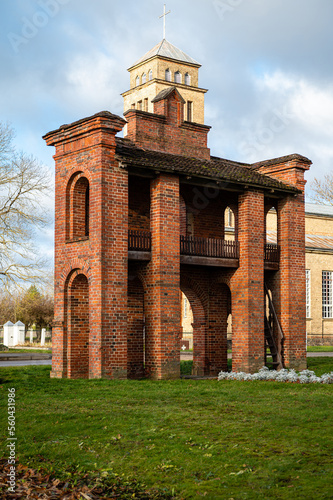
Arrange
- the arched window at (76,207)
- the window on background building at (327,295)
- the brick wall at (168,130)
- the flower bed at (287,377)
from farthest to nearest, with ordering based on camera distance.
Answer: the window on background building at (327,295)
the brick wall at (168,130)
the arched window at (76,207)
the flower bed at (287,377)

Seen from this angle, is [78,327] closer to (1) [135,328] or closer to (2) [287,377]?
(1) [135,328]

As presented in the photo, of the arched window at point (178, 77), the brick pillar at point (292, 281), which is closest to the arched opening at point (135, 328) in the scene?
the brick pillar at point (292, 281)

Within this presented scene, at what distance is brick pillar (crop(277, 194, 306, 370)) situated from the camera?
72.9 ft

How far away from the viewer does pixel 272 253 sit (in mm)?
22625

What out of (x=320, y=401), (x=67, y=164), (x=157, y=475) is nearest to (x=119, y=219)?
(x=67, y=164)

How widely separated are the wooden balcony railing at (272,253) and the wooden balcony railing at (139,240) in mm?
5045

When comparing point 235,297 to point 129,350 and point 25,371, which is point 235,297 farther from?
point 25,371

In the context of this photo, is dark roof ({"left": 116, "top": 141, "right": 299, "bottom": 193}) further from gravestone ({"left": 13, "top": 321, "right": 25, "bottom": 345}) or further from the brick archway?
gravestone ({"left": 13, "top": 321, "right": 25, "bottom": 345})

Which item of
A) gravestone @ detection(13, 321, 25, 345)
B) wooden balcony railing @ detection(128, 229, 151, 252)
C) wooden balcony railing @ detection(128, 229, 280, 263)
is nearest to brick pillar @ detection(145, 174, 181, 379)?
wooden balcony railing @ detection(128, 229, 151, 252)

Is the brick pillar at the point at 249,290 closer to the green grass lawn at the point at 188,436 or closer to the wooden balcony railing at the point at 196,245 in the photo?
the wooden balcony railing at the point at 196,245

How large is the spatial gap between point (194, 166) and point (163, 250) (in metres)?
3.04

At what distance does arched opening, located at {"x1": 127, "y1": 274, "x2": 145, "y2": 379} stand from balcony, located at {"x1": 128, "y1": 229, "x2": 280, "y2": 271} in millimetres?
1410

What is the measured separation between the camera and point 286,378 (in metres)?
18.0

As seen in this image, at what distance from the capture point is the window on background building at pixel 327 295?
46.0 meters
